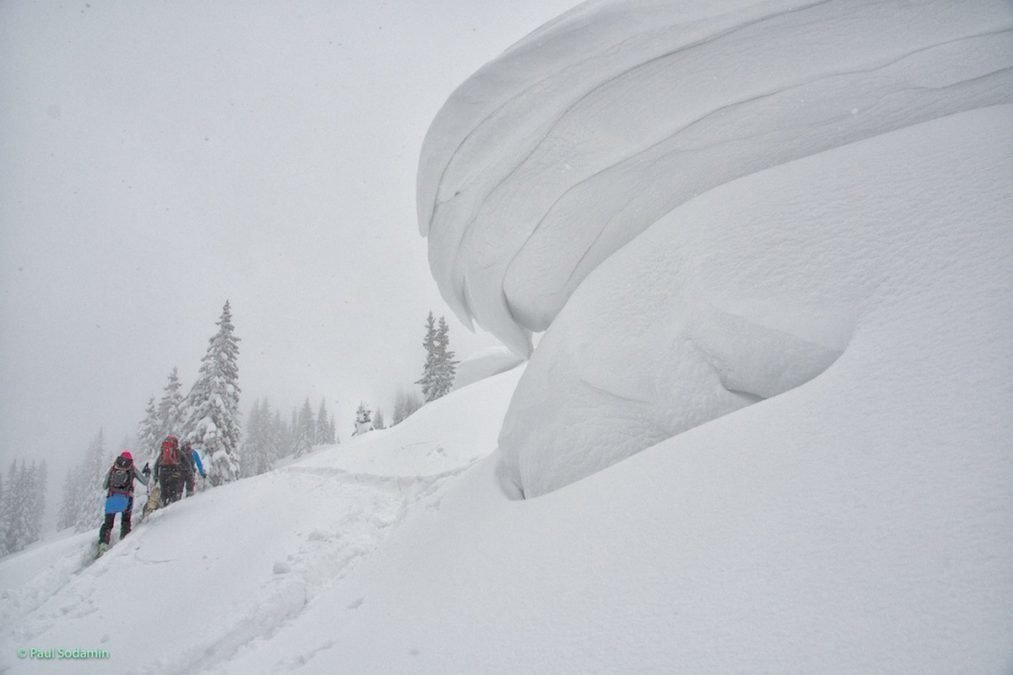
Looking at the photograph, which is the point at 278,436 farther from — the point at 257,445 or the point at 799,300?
the point at 799,300

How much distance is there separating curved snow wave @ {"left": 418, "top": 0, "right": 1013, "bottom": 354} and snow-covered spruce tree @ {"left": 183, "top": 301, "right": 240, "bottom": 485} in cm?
1968

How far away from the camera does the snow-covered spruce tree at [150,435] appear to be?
85.7 feet

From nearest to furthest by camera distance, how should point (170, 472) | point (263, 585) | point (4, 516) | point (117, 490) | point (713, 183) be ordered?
point (713, 183)
point (263, 585)
point (117, 490)
point (170, 472)
point (4, 516)

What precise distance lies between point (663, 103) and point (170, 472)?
563 inches

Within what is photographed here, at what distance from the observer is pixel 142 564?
694 cm

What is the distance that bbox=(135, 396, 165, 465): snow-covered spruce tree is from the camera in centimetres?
2612

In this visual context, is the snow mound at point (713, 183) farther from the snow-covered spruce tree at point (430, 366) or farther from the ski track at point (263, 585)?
the snow-covered spruce tree at point (430, 366)

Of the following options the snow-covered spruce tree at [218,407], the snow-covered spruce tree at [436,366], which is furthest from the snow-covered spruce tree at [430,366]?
the snow-covered spruce tree at [218,407]

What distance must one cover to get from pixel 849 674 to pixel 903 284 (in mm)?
1967

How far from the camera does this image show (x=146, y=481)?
9617 mm

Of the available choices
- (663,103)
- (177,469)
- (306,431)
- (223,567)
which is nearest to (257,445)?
(306,431)

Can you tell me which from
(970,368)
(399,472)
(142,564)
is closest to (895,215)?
(970,368)

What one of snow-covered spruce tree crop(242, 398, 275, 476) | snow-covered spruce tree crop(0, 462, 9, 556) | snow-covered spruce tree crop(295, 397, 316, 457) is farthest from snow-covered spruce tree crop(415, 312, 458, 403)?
snow-covered spruce tree crop(0, 462, 9, 556)

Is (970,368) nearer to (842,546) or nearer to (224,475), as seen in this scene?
(842,546)
